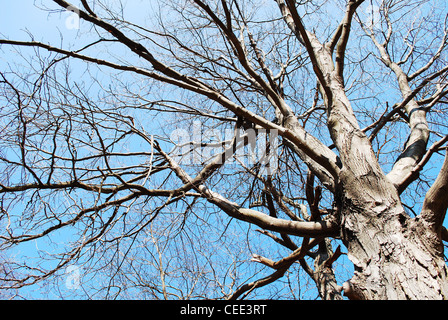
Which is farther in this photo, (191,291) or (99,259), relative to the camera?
(191,291)

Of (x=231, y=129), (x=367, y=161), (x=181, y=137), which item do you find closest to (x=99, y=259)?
(x=181, y=137)

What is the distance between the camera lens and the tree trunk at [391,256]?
5.71 feet

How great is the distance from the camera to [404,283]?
5.74 feet

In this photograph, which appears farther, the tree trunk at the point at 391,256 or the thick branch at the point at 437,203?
the thick branch at the point at 437,203

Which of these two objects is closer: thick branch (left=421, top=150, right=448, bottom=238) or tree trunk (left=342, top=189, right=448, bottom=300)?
tree trunk (left=342, top=189, right=448, bottom=300)

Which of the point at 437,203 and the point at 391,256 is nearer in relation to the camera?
the point at 391,256

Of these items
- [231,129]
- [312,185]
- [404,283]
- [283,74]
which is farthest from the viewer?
[283,74]

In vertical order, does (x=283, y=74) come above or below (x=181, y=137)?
above

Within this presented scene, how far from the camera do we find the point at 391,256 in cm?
190

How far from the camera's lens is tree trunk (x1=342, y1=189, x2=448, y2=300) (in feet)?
5.71

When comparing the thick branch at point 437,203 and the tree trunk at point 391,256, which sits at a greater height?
the thick branch at point 437,203

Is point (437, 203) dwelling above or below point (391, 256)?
above

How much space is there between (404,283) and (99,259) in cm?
270
